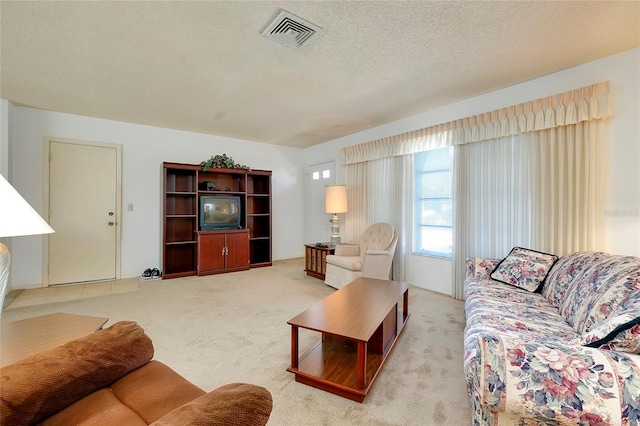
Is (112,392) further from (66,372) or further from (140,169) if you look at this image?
(140,169)

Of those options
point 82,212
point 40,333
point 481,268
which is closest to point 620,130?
point 481,268

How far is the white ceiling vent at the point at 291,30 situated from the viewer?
6.32ft

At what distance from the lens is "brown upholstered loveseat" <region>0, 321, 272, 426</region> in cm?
63

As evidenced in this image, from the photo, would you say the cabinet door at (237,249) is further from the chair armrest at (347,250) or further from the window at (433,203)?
the window at (433,203)

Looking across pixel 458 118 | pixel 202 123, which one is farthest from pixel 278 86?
pixel 458 118

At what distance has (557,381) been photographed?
1.02m

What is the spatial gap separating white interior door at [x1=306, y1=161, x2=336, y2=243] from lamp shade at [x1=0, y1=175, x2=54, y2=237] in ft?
15.4

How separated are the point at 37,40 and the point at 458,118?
14.1ft

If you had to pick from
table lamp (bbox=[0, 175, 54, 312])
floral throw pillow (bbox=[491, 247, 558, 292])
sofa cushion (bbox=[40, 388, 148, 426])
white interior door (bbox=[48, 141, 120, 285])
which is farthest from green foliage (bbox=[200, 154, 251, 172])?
floral throw pillow (bbox=[491, 247, 558, 292])

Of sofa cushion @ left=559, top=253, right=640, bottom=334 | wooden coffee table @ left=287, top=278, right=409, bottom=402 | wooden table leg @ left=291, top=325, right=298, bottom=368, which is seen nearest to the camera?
sofa cushion @ left=559, top=253, right=640, bottom=334

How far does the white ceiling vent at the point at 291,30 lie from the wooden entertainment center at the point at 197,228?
3091 millimetres

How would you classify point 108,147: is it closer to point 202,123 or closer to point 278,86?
point 202,123

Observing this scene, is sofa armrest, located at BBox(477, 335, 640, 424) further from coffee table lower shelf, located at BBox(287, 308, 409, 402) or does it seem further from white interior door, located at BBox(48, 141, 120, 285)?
white interior door, located at BBox(48, 141, 120, 285)

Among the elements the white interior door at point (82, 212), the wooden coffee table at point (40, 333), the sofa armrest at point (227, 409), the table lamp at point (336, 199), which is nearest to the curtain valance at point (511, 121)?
the table lamp at point (336, 199)
